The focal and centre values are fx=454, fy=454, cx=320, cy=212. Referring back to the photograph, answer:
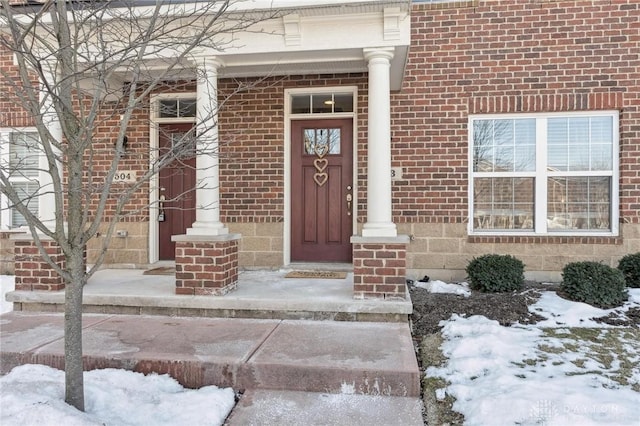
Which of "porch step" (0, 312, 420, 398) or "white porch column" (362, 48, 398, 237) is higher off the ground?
"white porch column" (362, 48, 398, 237)

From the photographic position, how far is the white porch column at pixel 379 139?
471 cm

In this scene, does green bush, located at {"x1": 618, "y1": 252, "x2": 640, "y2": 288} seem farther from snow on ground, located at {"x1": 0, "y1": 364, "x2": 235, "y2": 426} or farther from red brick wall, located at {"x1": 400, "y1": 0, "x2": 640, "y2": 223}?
snow on ground, located at {"x1": 0, "y1": 364, "x2": 235, "y2": 426}

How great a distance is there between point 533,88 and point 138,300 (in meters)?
5.56

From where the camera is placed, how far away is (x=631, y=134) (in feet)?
19.4

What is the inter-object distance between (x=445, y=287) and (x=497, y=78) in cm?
292

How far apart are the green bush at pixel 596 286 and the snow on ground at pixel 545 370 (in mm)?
223

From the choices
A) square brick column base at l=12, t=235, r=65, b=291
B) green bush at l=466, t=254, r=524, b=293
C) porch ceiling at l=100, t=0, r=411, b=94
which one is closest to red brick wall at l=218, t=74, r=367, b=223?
porch ceiling at l=100, t=0, r=411, b=94

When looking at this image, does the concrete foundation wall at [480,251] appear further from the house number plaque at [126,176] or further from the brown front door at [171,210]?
the house number plaque at [126,176]

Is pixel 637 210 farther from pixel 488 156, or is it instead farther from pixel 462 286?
pixel 462 286

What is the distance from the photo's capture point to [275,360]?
3.35 m

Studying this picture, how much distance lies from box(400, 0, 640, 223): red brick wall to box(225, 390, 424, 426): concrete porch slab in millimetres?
3587

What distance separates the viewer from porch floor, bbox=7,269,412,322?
440cm

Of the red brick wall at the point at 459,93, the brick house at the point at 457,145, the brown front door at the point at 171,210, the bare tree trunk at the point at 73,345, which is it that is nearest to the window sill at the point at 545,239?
the brick house at the point at 457,145

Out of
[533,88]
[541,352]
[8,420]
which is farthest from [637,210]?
[8,420]
